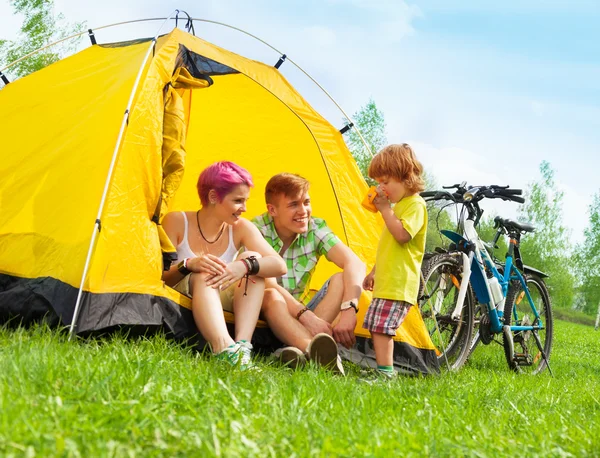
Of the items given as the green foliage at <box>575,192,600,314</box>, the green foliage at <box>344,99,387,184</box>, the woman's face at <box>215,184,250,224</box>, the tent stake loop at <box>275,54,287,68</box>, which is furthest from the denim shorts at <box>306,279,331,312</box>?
the green foliage at <box>575,192,600,314</box>

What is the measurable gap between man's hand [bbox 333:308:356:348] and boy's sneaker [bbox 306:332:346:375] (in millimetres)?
368

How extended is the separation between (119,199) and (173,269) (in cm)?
46

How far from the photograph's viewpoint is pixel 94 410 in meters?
2.06

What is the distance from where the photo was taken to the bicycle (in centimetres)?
478

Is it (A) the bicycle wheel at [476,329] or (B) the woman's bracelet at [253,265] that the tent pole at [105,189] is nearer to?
(B) the woman's bracelet at [253,265]

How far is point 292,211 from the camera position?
416 centimetres

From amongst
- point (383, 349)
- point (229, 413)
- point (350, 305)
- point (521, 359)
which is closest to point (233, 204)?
point (350, 305)

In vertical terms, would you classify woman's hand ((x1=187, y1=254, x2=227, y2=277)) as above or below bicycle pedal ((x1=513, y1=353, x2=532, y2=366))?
above

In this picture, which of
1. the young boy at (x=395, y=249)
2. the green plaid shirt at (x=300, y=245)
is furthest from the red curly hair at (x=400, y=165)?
the green plaid shirt at (x=300, y=245)

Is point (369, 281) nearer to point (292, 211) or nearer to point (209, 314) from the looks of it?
point (292, 211)

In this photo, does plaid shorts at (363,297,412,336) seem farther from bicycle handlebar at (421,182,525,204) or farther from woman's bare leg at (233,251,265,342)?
bicycle handlebar at (421,182,525,204)

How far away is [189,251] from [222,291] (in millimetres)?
280

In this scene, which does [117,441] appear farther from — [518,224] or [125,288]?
[518,224]

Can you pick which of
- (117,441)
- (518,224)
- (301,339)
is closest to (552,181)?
(518,224)
